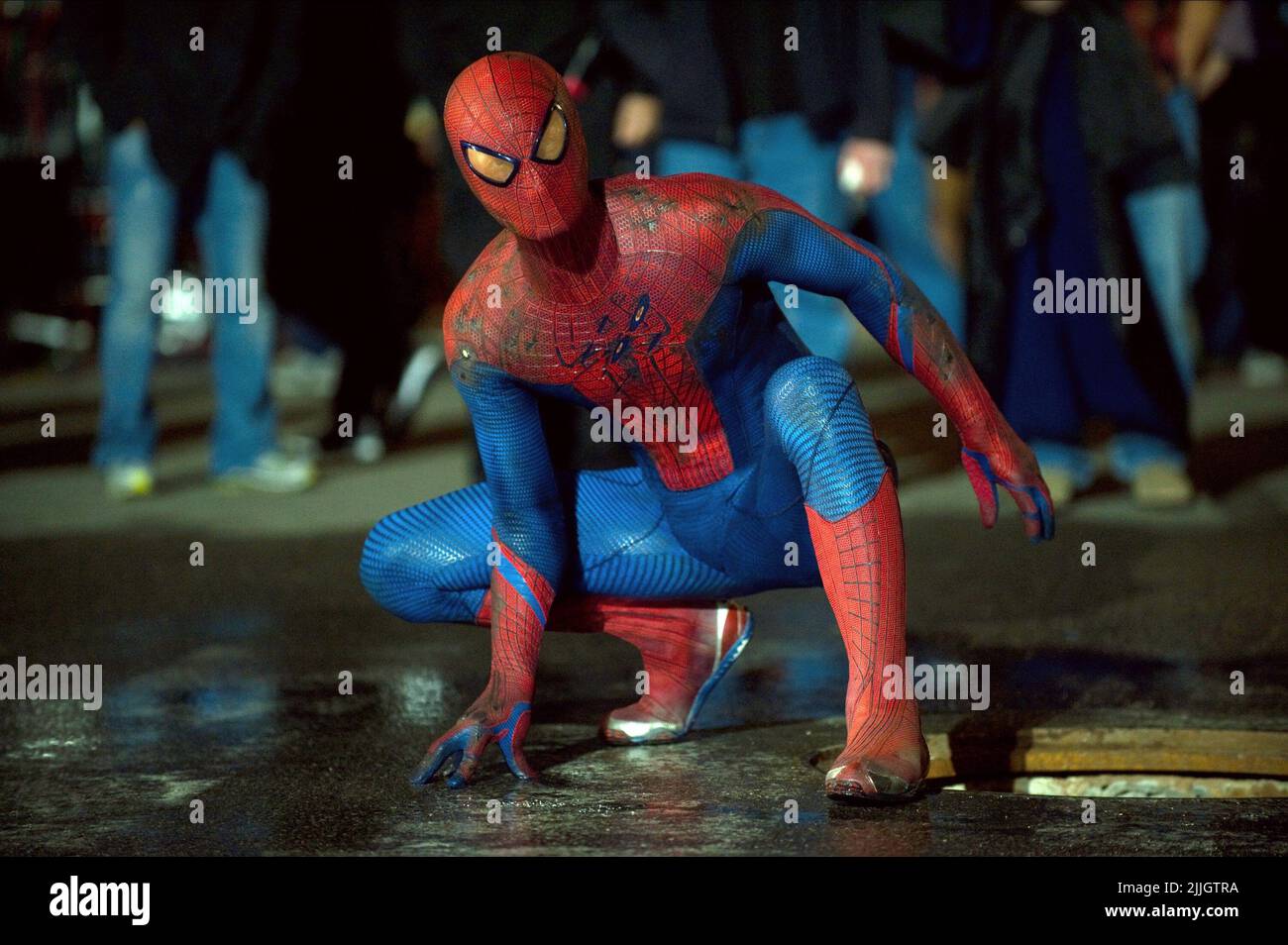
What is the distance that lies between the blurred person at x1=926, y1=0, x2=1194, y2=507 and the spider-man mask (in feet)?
11.8

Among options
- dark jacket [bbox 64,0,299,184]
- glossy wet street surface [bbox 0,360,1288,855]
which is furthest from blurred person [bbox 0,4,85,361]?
glossy wet street surface [bbox 0,360,1288,855]

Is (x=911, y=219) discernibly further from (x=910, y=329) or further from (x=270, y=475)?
(x=910, y=329)

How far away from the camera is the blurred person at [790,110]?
616cm

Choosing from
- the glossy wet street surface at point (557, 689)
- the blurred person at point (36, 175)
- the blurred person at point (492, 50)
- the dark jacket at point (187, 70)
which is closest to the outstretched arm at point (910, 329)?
the glossy wet street surface at point (557, 689)

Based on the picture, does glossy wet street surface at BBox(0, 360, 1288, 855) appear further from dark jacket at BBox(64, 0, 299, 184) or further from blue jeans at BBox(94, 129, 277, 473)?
dark jacket at BBox(64, 0, 299, 184)

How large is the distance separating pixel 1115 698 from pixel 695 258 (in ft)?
4.77

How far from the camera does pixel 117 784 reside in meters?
3.35

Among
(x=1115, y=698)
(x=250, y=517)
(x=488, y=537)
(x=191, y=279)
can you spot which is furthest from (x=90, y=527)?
(x=191, y=279)

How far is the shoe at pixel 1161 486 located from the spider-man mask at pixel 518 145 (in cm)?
368

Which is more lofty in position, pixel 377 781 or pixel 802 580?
pixel 802 580

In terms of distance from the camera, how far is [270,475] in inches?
271

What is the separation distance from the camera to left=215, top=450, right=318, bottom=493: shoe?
6.84m

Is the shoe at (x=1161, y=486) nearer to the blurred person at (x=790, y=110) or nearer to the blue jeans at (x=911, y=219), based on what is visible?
the blue jeans at (x=911, y=219)

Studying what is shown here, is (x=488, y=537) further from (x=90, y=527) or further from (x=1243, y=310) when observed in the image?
(x=1243, y=310)
